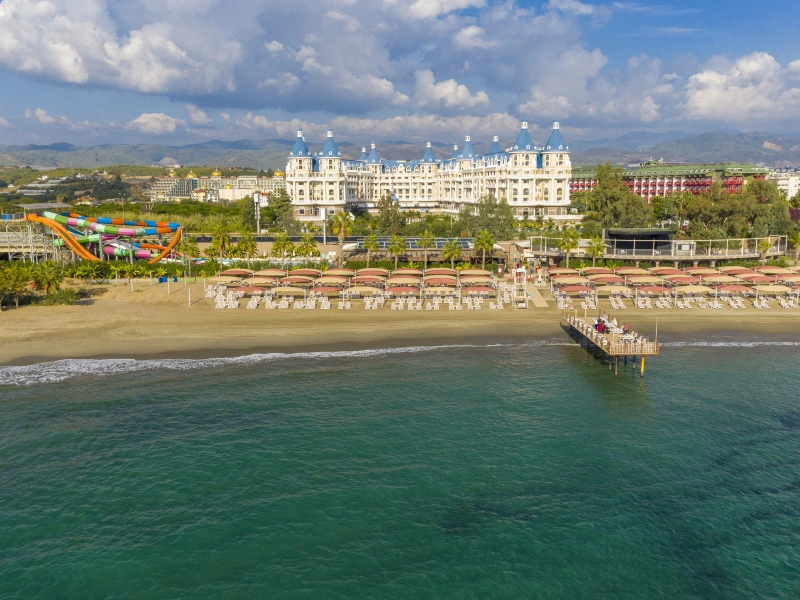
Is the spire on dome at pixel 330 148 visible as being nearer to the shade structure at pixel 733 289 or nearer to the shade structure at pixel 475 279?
the shade structure at pixel 475 279

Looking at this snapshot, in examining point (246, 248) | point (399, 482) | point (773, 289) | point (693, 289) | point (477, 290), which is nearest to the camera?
point (399, 482)

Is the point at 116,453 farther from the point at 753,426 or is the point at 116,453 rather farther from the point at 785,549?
the point at 753,426

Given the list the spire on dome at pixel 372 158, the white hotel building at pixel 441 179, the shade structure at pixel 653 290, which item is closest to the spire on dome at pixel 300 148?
the white hotel building at pixel 441 179

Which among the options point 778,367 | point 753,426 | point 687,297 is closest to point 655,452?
point 753,426

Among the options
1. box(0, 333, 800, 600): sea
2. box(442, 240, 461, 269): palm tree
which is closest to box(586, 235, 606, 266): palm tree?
box(442, 240, 461, 269): palm tree

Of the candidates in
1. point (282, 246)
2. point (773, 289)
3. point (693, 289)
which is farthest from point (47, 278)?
point (773, 289)

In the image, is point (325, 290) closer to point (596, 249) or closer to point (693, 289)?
point (596, 249)
